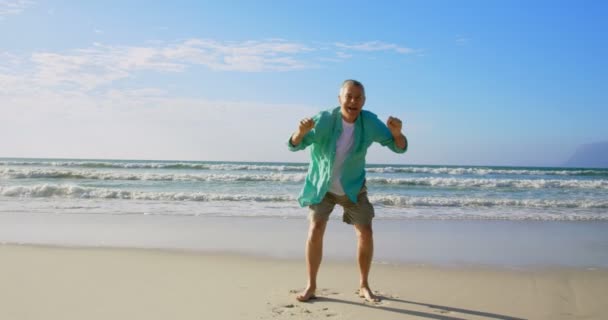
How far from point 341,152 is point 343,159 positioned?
58mm

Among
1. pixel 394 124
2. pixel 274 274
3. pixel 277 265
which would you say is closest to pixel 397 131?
pixel 394 124

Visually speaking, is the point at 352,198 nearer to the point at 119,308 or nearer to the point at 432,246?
the point at 119,308

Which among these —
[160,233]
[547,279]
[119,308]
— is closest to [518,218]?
[547,279]

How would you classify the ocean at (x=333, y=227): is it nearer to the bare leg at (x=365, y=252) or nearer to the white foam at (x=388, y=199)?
the white foam at (x=388, y=199)

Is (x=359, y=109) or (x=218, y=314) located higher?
(x=359, y=109)

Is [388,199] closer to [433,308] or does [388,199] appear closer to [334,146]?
[433,308]

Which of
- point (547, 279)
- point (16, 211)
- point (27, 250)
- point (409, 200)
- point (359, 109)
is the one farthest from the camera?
point (409, 200)

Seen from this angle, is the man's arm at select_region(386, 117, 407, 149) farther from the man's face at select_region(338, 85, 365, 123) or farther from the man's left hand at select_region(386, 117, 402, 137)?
the man's face at select_region(338, 85, 365, 123)

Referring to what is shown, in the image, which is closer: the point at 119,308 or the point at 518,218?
the point at 119,308

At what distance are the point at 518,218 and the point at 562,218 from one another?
0.99 metres

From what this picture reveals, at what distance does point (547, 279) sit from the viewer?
483 cm

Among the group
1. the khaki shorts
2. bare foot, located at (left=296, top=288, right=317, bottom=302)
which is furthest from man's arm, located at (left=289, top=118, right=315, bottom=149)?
bare foot, located at (left=296, top=288, right=317, bottom=302)

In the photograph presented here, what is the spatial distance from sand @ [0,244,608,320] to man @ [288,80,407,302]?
0.36 metres

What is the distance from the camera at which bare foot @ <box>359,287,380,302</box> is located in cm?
396
